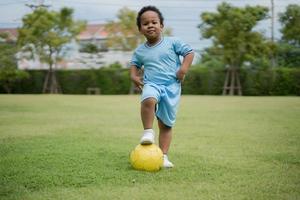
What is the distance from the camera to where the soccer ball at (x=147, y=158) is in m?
4.53

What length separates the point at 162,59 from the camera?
4.93 metres

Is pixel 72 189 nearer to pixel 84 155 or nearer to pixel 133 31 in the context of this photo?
pixel 84 155

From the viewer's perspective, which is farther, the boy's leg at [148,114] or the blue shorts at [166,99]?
the blue shorts at [166,99]

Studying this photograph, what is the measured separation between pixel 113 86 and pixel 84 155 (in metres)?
26.9

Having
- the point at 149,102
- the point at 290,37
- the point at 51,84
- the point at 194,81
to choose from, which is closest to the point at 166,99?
the point at 149,102

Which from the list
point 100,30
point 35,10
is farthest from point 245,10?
point 100,30

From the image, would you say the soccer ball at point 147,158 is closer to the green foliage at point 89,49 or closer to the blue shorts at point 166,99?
the blue shorts at point 166,99

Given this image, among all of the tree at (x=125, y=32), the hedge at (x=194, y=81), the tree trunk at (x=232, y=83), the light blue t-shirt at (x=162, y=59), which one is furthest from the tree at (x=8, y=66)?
the light blue t-shirt at (x=162, y=59)

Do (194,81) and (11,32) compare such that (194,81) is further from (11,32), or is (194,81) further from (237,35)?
(11,32)

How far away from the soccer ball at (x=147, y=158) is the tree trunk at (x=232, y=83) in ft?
84.7

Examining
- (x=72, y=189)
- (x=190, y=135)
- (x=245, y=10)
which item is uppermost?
Answer: (x=245, y=10)

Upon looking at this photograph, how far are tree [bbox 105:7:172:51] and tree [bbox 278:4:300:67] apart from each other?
8.63 metres

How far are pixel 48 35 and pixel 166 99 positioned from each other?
98.6 ft

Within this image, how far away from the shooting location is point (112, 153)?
18.5 ft
